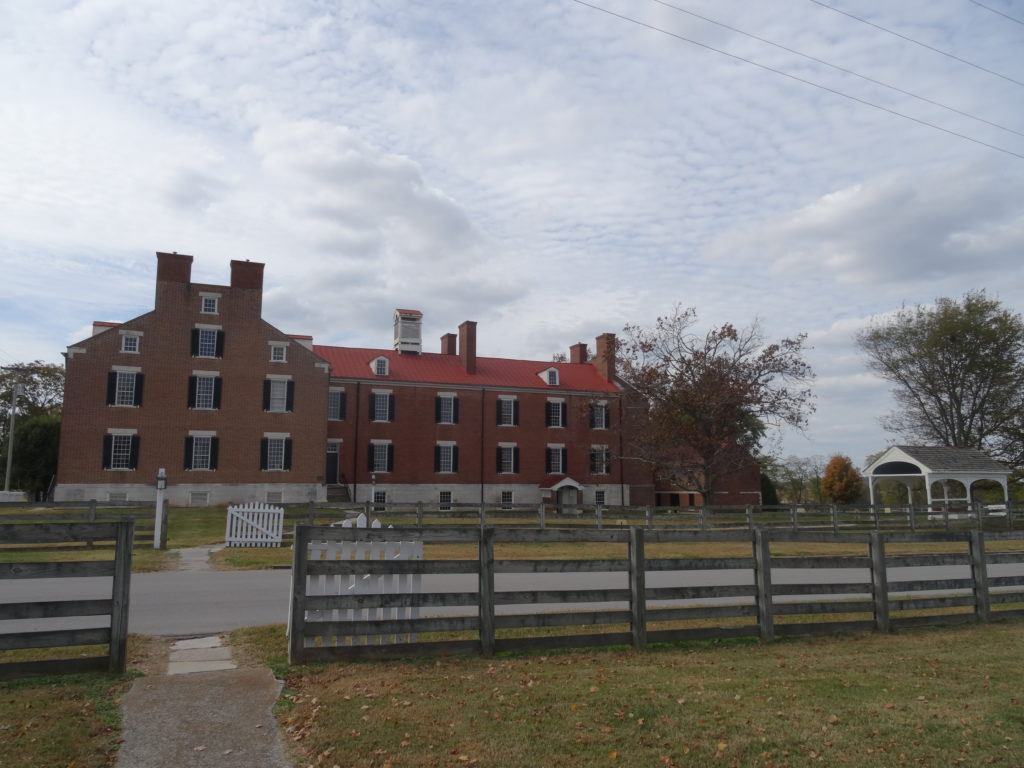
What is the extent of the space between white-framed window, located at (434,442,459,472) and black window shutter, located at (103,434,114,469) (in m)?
17.4

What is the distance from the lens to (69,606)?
21.7 ft

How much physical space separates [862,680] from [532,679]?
119 inches

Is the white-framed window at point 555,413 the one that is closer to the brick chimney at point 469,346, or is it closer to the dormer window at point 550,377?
the dormer window at point 550,377

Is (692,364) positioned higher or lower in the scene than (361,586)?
higher

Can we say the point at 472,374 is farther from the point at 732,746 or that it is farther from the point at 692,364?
the point at 732,746

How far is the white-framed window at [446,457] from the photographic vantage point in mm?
47406

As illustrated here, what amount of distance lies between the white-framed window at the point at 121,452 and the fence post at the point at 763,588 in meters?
36.9

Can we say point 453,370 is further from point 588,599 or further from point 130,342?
point 588,599

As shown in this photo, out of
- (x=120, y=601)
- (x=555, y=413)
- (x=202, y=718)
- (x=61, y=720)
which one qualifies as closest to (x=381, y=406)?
(x=555, y=413)

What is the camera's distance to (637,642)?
8203mm

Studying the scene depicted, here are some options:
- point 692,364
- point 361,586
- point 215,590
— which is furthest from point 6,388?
point 361,586

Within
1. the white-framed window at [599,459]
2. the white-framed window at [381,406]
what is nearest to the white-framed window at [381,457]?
the white-framed window at [381,406]

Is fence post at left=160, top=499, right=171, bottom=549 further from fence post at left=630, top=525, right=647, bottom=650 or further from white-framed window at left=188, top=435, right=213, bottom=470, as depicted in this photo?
Answer: white-framed window at left=188, top=435, right=213, bottom=470

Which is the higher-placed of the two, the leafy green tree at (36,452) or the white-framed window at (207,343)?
the white-framed window at (207,343)
